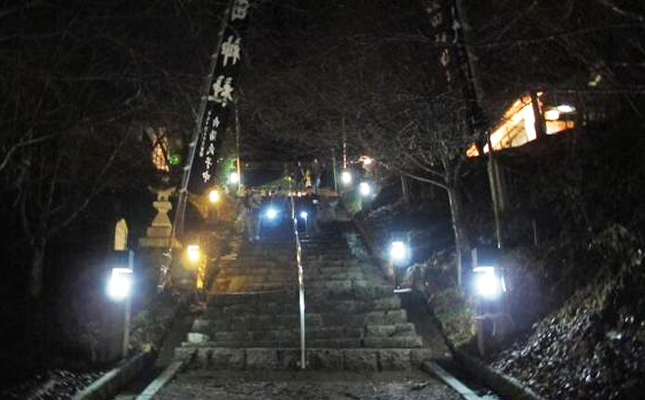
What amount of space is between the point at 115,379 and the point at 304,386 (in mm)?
3077

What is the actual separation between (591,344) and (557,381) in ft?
2.18

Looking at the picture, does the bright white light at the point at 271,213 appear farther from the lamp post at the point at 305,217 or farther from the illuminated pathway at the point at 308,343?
the illuminated pathway at the point at 308,343

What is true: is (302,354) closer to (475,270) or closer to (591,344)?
(475,270)

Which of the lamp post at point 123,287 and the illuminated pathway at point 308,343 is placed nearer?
the illuminated pathway at point 308,343

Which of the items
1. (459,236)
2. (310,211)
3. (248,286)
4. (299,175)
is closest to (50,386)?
(248,286)

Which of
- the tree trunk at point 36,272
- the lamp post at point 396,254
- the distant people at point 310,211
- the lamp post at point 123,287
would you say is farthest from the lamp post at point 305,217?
the lamp post at point 123,287

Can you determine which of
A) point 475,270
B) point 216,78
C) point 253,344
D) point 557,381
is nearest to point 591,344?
point 557,381

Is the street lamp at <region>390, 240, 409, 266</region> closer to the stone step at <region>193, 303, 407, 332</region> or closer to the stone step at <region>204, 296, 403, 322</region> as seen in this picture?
the stone step at <region>204, 296, 403, 322</region>

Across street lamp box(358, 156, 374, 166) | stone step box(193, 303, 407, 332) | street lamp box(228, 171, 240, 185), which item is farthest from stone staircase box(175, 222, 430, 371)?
street lamp box(228, 171, 240, 185)

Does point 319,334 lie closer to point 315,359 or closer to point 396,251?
point 315,359

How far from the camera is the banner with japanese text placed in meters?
12.5

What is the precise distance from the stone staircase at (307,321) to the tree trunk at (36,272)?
410cm

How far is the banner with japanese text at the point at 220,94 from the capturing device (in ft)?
41.1

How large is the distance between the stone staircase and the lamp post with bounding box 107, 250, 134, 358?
139cm
